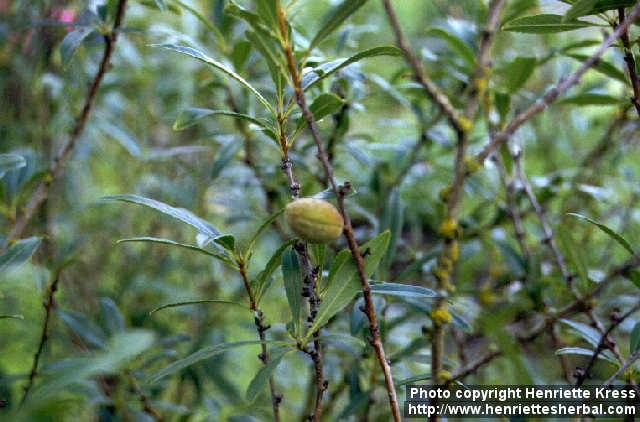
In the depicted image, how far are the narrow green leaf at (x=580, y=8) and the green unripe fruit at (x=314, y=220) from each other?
321 millimetres

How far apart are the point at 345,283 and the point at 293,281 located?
9cm

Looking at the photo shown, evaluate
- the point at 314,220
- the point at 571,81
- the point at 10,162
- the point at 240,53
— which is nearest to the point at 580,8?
A: the point at 571,81

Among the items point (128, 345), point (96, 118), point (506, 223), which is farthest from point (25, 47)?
point (128, 345)

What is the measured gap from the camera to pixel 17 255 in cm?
71

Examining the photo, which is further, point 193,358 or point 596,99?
point 596,99

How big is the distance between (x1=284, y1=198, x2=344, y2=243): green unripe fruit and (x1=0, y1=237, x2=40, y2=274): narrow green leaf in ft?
1.19

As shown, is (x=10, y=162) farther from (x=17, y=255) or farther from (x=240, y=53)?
(x=240, y=53)

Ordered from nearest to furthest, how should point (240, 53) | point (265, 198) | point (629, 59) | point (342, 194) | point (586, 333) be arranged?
point (342, 194)
point (629, 59)
point (586, 333)
point (240, 53)
point (265, 198)

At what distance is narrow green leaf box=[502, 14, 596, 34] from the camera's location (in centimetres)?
69

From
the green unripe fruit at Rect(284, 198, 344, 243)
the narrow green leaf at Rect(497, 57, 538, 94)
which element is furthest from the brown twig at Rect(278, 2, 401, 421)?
the narrow green leaf at Rect(497, 57, 538, 94)

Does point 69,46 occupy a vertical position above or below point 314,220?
above

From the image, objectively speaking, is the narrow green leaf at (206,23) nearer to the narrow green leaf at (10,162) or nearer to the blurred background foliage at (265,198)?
the blurred background foliage at (265,198)

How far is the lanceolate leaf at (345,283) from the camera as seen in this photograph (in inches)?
23.2

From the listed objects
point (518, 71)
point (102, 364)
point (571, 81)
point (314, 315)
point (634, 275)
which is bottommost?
point (102, 364)
